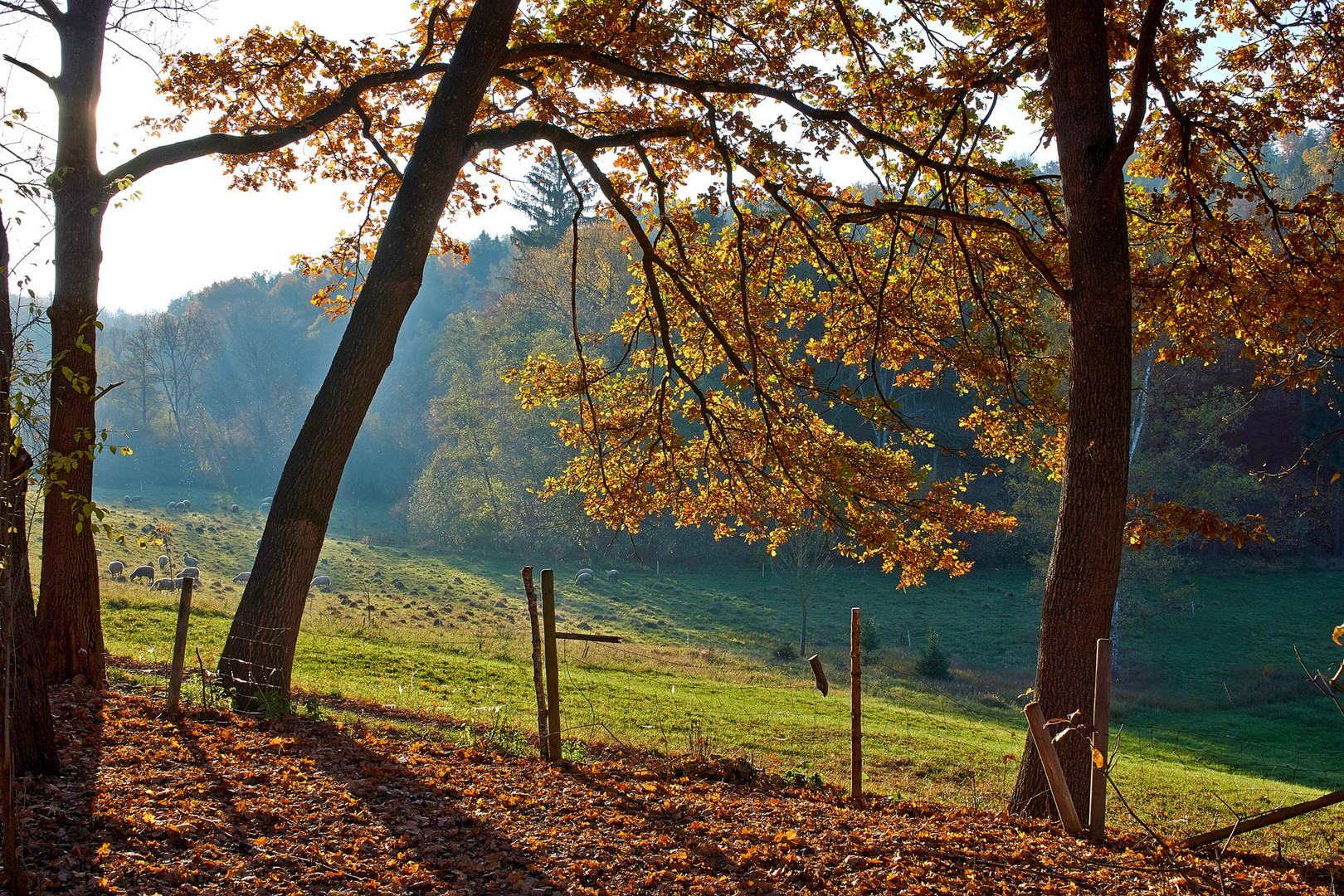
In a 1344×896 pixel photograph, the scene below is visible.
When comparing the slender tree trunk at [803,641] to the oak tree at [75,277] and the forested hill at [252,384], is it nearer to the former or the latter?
the oak tree at [75,277]

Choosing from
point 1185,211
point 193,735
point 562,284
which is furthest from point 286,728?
point 562,284

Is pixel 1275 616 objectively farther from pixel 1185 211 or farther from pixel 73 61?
pixel 73 61

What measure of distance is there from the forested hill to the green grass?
2074cm

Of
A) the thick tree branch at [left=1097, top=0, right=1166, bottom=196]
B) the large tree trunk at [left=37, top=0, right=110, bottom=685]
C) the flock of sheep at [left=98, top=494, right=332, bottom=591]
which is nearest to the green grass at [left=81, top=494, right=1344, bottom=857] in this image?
the flock of sheep at [left=98, top=494, right=332, bottom=591]

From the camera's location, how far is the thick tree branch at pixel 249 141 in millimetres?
7828

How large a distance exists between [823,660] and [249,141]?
69.1 ft

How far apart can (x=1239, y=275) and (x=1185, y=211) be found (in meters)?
0.86

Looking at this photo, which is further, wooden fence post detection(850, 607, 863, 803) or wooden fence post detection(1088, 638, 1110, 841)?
wooden fence post detection(850, 607, 863, 803)

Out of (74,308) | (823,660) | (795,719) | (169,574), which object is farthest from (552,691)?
(169,574)

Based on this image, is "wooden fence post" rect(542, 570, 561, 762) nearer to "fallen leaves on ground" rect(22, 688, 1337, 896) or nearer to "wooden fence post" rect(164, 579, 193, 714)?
"fallen leaves on ground" rect(22, 688, 1337, 896)

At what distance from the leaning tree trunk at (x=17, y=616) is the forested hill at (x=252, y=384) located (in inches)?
2186

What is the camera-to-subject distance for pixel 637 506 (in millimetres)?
10273

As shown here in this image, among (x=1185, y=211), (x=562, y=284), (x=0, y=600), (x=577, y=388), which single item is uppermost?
(x=562, y=284)

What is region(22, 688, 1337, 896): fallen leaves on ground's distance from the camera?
150 inches
